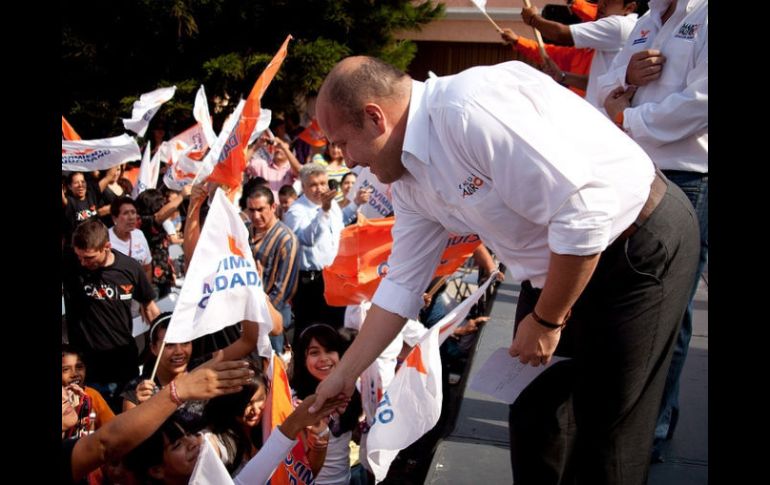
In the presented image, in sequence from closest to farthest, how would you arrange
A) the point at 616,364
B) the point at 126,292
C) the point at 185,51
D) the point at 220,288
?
the point at 616,364 < the point at 220,288 < the point at 126,292 < the point at 185,51

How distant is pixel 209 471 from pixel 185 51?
12.3 metres

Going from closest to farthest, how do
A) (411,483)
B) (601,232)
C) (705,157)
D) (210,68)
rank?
(601,232), (705,157), (411,483), (210,68)

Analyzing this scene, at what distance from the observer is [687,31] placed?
9.07ft

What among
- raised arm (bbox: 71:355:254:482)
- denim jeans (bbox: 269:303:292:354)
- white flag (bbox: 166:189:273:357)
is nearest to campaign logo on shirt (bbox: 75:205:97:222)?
denim jeans (bbox: 269:303:292:354)

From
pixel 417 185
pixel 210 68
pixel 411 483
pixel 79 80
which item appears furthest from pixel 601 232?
pixel 79 80

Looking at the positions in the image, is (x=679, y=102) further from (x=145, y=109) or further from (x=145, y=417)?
(x=145, y=109)

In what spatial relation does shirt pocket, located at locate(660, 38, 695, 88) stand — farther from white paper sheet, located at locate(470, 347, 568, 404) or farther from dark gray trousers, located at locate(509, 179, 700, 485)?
white paper sheet, located at locate(470, 347, 568, 404)

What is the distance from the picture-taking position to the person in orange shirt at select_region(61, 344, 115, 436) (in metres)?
3.52

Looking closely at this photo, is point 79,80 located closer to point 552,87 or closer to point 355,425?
point 355,425

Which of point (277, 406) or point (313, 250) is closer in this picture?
point (277, 406)

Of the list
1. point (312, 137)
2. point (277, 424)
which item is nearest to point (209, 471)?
point (277, 424)

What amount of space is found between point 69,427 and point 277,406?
888 mm

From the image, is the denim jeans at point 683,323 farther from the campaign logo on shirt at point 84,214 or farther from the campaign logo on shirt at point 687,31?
the campaign logo on shirt at point 84,214
